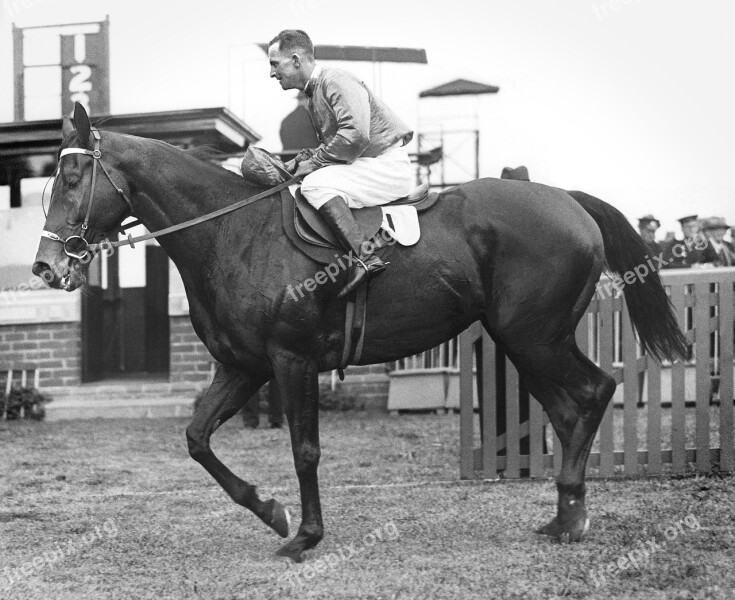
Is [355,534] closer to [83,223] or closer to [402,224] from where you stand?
[402,224]

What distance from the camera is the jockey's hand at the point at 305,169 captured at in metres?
4.40

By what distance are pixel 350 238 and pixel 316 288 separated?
30 cm

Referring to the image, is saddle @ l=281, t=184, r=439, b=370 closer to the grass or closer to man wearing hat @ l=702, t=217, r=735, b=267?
the grass

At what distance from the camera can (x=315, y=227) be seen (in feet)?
13.9

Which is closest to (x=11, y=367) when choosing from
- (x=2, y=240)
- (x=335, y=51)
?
(x=2, y=240)

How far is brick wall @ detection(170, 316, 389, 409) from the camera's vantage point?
12.1 meters

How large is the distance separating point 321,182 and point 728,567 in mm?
2595

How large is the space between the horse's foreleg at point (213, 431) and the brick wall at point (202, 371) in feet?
24.7

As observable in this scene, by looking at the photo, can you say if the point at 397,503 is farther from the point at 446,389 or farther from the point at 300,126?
the point at 300,126

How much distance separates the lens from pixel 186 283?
4422 millimetres

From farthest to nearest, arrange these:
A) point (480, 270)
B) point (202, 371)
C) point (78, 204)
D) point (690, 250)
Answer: point (202, 371), point (690, 250), point (480, 270), point (78, 204)

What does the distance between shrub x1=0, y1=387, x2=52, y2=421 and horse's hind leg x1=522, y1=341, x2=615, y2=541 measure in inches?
355

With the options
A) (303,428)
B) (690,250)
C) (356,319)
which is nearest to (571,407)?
(356,319)

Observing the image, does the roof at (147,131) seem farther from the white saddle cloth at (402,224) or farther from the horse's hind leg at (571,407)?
the horse's hind leg at (571,407)
